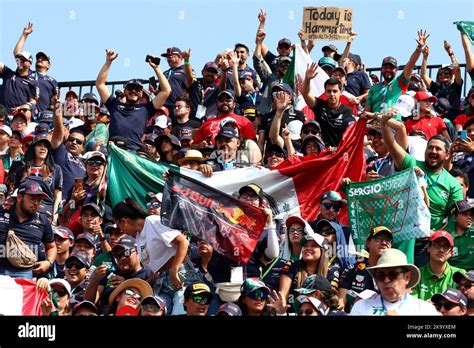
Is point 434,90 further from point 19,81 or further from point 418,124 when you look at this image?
point 19,81

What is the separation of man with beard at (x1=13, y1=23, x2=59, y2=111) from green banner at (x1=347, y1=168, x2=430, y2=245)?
854 centimetres

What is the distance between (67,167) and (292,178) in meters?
3.06

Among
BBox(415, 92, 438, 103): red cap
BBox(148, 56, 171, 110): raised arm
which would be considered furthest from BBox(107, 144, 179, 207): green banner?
BBox(415, 92, 438, 103): red cap

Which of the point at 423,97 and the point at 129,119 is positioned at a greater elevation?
the point at 423,97

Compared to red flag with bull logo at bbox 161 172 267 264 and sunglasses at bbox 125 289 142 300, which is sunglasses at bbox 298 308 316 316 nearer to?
sunglasses at bbox 125 289 142 300

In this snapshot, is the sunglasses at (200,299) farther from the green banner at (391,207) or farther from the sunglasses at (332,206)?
the sunglasses at (332,206)

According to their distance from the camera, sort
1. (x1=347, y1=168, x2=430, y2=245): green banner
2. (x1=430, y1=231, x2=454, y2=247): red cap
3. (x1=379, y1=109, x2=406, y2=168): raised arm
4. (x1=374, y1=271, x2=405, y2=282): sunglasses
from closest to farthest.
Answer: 1. (x1=374, y1=271, x2=405, y2=282): sunglasses
2. (x1=430, y1=231, x2=454, y2=247): red cap
3. (x1=347, y1=168, x2=430, y2=245): green banner
4. (x1=379, y1=109, x2=406, y2=168): raised arm

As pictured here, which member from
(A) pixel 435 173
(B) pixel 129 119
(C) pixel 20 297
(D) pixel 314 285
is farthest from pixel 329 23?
(C) pixel 20 297

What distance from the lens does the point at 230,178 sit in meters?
15.9

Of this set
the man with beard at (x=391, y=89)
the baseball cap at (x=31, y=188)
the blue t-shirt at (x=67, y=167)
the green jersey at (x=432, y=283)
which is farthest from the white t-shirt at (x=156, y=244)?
the man with beard at (x=391, y=89)

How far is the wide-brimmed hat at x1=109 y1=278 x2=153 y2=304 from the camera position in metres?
12.8

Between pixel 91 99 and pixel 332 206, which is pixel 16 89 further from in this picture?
pixel 332 206

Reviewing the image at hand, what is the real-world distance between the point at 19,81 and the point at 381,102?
6405 mm

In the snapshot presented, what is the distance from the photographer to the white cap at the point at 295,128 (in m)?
17.9
